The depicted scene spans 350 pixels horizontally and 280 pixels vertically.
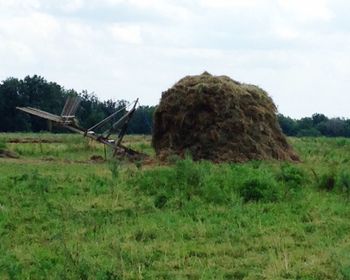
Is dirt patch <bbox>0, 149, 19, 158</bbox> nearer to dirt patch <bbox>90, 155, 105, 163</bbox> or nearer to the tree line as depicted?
dirt patch <bbox>90, 155, 105, 163</bbox>

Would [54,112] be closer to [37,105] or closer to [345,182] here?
[37,105]

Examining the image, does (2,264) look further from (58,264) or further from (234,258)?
(234,258)

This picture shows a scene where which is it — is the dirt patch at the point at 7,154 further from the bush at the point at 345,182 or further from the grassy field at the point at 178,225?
the bush at the point at 345,182

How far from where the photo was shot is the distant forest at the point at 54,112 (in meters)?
54.2

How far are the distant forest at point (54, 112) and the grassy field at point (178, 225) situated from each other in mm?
39585

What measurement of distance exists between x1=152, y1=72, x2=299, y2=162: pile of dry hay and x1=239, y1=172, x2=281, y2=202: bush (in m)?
7.10

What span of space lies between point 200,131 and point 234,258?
11.5m

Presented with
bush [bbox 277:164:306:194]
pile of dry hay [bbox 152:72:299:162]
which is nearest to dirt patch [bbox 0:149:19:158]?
pile of dry hay [bbox 152:72:299:162]

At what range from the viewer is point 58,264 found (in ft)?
24.2

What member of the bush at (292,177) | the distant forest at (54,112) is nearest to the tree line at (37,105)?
the distant forest at (54,112)

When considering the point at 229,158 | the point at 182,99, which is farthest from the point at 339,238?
the point at 182,99

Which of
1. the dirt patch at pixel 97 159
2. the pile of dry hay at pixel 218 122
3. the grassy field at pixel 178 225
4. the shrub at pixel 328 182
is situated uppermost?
the pile of dry hay at pixel 218 122

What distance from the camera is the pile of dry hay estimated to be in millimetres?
18859

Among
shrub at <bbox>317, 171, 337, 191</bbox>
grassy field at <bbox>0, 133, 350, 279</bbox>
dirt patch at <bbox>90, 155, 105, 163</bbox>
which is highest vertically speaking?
shrub at <bbox>317, 171, 337, 191</bbox>
